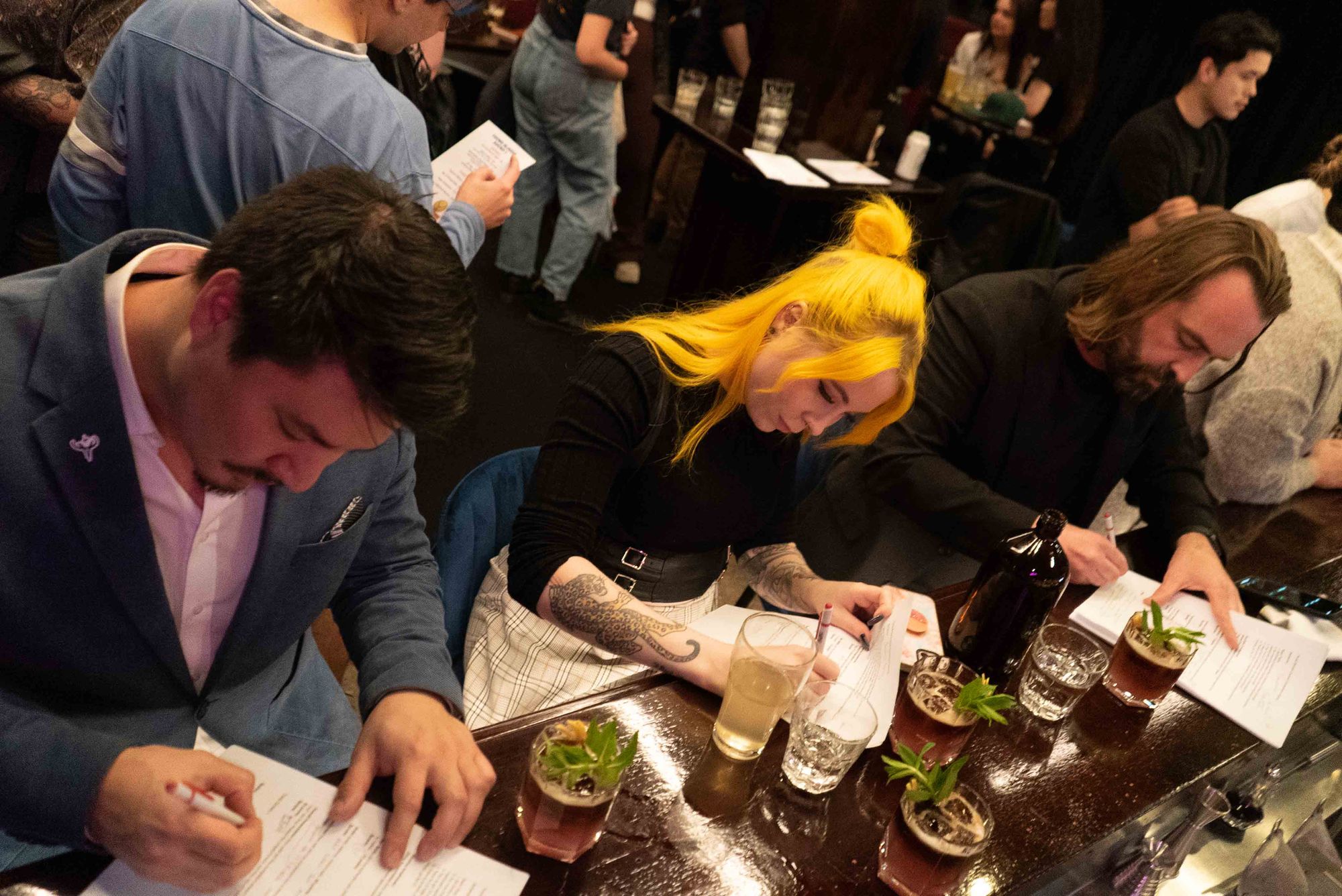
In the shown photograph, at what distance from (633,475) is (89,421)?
88cm

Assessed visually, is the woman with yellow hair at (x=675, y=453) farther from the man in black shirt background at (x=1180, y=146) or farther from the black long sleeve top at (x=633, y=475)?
the man in black shirt background at (x=1180, y=146)

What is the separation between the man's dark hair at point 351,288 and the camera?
0.88 meters

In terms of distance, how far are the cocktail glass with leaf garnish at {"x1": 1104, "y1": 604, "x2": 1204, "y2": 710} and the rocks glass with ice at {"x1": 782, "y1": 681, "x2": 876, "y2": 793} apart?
0.53 meters

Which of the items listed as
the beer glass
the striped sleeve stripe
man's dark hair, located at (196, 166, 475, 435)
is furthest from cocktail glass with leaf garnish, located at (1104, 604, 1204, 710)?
the beer glass

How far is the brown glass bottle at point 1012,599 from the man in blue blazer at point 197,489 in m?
0.80

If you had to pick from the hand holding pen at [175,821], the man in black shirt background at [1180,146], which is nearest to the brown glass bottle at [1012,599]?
the hand holding pen at [175,821]

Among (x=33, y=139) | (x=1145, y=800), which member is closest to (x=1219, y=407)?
(x=1145, y=800)

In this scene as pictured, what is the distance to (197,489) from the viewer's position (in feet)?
3.50

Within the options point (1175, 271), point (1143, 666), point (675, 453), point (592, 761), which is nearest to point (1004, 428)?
point (1175, 271)

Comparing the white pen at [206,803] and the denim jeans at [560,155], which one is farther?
the denim jeans at [560,155]

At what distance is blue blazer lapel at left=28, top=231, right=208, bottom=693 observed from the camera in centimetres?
95

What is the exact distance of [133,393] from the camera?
3.24 ft

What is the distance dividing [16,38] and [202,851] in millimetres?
2169

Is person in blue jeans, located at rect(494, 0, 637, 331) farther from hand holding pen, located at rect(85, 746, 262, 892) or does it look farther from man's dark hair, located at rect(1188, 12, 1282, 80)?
hand holding pen, located at rect(85, 746, 262, 892)
